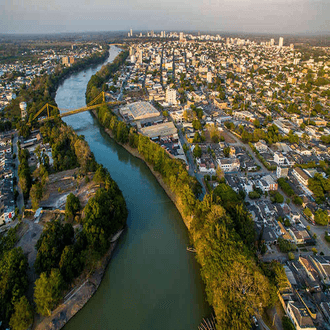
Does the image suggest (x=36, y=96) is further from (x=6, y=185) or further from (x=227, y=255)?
(x=227, y=255)

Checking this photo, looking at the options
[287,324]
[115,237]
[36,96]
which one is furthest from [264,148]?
[36,96]

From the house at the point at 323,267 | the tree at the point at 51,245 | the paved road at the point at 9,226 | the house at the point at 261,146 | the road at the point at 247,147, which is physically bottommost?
the road at the point at 247,147

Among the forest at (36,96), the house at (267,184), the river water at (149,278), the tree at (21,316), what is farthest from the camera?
the forest at (36,96)

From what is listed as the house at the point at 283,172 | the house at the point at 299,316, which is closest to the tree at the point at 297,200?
Answer: the house at the point at 283,172

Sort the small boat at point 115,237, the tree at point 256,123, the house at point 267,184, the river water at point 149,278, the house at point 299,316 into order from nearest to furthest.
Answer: the house at point 299,316 < the river water at point 149,278 < the small boat at point 115,237 < the house at point 267,184 < the tree at point 256,123

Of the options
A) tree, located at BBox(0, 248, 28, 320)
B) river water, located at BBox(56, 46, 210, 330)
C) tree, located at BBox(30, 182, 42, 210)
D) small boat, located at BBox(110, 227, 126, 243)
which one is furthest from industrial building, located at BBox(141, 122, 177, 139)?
tree, located at BBox(0, 248, 28, 320)

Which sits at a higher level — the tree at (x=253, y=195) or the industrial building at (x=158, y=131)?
the tree at (x=253, y=195)

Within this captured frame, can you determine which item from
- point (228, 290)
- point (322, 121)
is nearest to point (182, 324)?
point (228, 290)

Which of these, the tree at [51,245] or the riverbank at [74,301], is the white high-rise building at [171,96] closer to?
the tree at [51,245]
